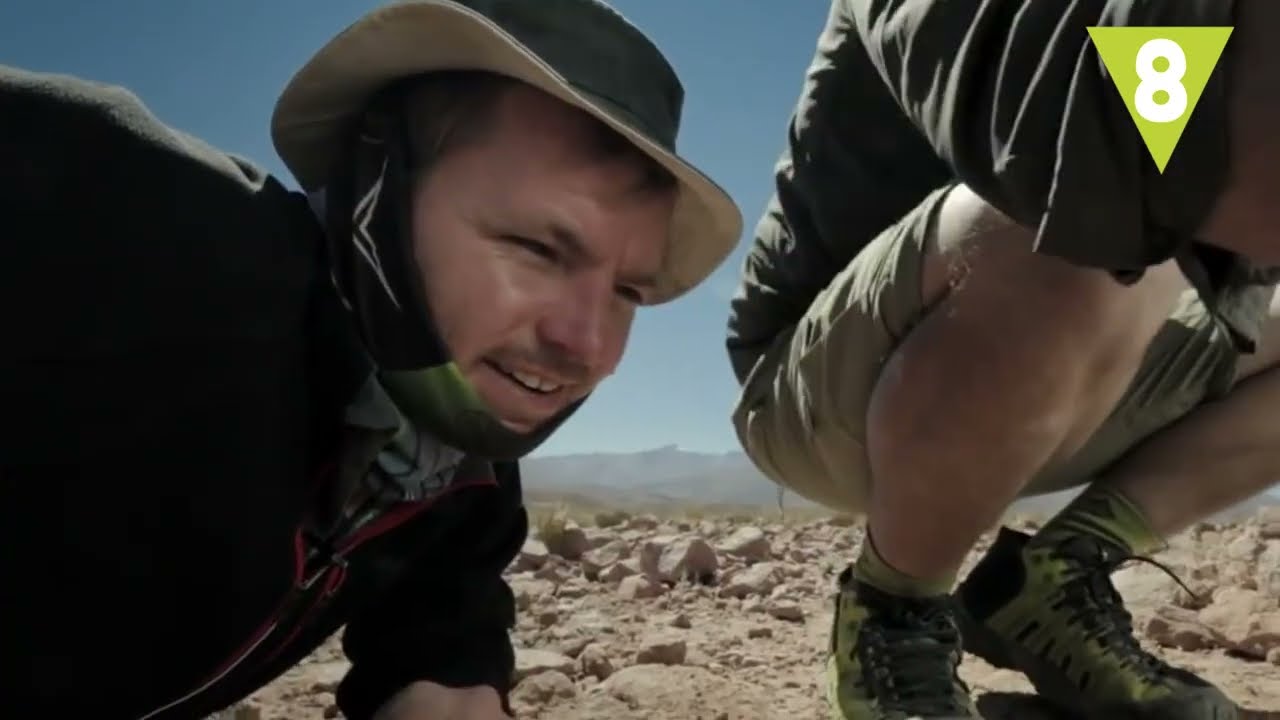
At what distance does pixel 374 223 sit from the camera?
1526 mm

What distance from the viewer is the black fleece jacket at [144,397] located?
1.22 meters

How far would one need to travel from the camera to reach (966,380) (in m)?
1.49

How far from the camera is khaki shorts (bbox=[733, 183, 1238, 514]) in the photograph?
5.26 feet

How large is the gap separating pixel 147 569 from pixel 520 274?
54 centimetres

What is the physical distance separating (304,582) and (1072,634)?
106cm

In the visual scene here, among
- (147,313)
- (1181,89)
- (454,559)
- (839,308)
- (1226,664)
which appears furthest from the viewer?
(1226,664)

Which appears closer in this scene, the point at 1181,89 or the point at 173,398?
the point at 1181,89

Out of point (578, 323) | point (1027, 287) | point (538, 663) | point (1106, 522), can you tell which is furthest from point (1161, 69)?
point (538, 663)

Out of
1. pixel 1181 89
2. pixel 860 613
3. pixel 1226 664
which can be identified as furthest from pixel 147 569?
pixel 1226 664

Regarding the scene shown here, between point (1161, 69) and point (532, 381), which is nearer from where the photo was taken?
point (1161, 69)

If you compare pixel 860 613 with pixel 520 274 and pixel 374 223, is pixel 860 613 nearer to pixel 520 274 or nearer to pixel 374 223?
pixel 520 274

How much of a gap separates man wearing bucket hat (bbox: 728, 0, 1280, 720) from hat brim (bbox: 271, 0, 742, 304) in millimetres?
200

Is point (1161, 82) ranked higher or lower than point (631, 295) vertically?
higher

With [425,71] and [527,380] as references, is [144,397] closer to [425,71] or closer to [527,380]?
[527,380]
